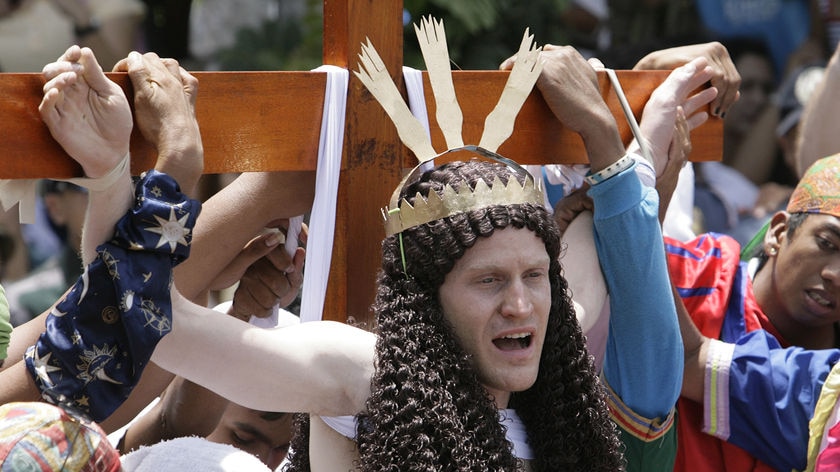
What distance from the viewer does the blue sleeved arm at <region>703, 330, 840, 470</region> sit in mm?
2715

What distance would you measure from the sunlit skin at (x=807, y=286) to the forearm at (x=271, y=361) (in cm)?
135

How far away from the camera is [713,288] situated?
2.97 m

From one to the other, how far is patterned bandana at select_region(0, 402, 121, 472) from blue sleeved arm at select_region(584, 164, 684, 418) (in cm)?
109

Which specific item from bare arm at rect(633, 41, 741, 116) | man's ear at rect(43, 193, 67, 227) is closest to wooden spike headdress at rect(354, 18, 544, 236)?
bare arm at rect(633, 41, 741, 116)

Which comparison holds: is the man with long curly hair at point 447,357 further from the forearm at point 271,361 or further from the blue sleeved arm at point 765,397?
the blue sleeved arm at point 765,397

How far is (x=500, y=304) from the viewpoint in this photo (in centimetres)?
212

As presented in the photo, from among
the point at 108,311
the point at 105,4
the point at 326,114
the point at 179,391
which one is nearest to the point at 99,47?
the point at 105,4

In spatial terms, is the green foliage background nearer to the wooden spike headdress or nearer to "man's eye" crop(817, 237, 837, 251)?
"man's eye" crop(817, 237, 837, 251)

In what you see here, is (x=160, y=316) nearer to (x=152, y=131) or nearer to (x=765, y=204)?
(x=152, y=131)

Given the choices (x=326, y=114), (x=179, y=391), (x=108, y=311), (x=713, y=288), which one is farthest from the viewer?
(x=713, y=288)

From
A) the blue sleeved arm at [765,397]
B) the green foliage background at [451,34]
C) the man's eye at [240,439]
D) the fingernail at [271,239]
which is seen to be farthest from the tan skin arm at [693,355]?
the green foliage background at [451,34]

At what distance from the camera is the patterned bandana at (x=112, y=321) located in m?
1.84

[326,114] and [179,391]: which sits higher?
[326,114]

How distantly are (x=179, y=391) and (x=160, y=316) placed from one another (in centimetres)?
84
